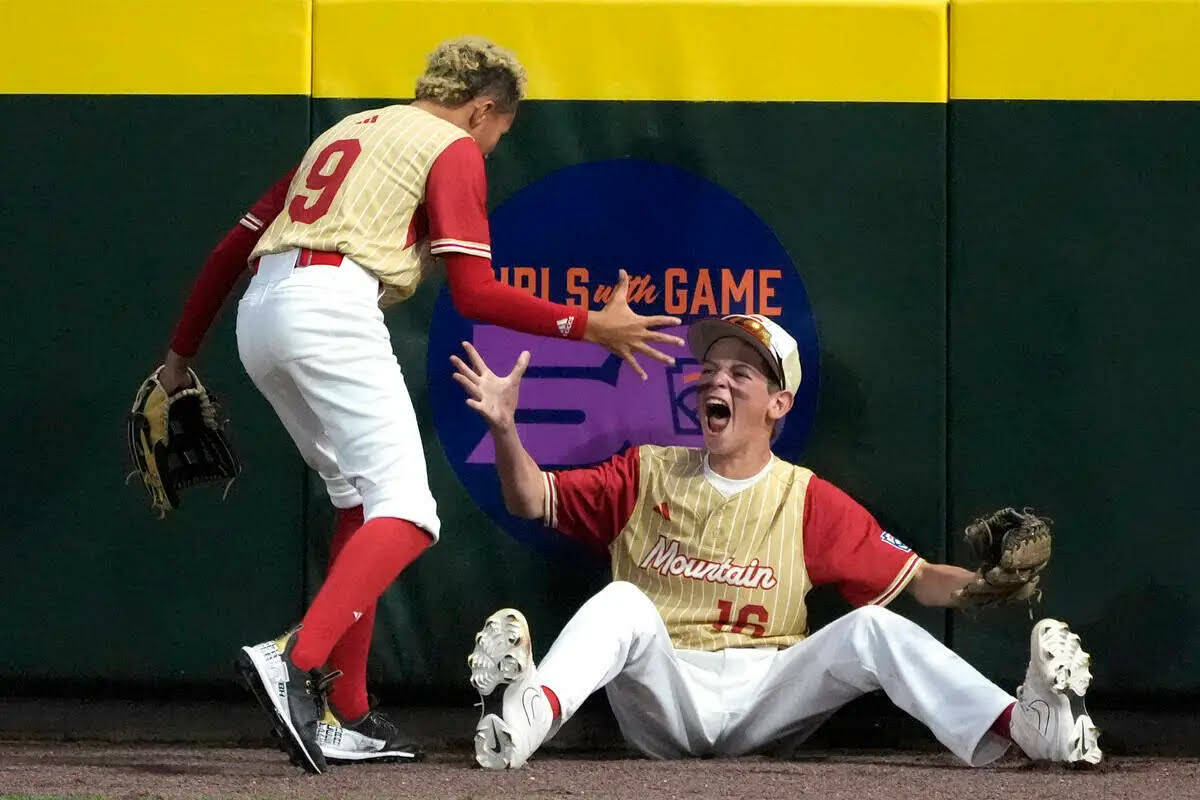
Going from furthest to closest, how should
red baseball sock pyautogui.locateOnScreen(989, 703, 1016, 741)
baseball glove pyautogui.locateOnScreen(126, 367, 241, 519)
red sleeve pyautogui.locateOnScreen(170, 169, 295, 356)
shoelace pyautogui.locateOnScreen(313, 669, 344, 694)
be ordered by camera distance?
1. baseball glove pyautogui.locateOnScreen(126, 367, 241, 519)
2. red sleeve pyautogui.locateOnScreen(170, 169, 295, 356)
3. red baseball sock pyautogui.locateOnScreen(989, 703, 1016, 741)
4. shoelace pyautogui.locateOnScreen(313, 669, 344, 694)

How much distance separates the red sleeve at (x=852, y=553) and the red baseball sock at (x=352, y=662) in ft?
3.26

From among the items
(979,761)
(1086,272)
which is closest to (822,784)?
(979,761)

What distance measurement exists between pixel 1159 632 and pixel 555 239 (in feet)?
5.59

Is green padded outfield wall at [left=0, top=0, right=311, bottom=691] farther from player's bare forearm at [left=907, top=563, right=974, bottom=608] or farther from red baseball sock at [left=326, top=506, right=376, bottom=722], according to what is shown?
player's bare forearm at [left=907, top=563, right=974, bottom=608]

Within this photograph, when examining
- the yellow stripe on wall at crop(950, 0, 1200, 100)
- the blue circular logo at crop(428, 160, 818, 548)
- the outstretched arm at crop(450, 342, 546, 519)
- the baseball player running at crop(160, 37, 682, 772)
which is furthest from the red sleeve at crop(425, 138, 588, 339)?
the yellow stripe on wall at crop(950, 0, 1200, 100)

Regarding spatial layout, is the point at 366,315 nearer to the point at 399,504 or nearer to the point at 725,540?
the point at 399,504

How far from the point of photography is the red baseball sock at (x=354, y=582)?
3.22m

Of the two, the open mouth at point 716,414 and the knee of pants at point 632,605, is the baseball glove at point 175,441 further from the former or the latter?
the open mouth at point 716,414

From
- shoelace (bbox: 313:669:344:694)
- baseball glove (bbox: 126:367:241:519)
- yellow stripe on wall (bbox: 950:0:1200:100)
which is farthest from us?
yellow stripe on wall (bbox: 950:0:1200:100)

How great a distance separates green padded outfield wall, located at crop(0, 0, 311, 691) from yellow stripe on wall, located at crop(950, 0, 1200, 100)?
5.27 ft

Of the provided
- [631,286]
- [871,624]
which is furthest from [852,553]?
[631,286]

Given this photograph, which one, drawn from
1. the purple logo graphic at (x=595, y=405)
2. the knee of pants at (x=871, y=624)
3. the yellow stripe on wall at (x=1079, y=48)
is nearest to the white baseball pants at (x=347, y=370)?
the purple logo graphic at (x=595, y=405)

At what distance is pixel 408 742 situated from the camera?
372cm

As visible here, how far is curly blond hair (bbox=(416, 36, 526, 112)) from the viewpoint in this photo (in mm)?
3615
